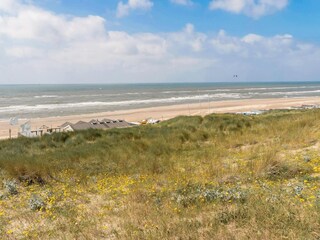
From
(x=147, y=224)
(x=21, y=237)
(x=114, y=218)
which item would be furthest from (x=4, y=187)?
(x=147, y=224)

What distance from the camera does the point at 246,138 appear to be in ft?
32.3

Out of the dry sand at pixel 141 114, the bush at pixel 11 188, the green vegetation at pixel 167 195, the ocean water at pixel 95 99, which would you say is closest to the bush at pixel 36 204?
the green vegetation at pixel 167 195

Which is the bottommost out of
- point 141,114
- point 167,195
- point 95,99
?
point 141,114

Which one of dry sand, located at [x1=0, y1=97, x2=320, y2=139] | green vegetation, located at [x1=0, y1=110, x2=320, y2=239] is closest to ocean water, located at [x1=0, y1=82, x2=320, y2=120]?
dry sand, located at [x1=0, y1=97, x2=320, y2=139]

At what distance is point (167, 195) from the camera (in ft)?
15.1

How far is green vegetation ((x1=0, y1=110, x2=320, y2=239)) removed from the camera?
3242mm

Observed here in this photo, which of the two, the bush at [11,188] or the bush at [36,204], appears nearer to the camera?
the bush at [36,204]

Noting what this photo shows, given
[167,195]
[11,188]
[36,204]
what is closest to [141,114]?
[11,188]

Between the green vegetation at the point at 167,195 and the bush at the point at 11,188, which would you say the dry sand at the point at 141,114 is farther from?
the bush at the point at 11,188

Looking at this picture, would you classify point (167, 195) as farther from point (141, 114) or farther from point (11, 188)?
point (141, 114)

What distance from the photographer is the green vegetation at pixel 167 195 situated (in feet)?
10.6

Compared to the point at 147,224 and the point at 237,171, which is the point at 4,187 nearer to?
the point at 147,224

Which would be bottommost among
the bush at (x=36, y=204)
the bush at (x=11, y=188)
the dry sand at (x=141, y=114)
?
the dry sand at (x=141, y=114)

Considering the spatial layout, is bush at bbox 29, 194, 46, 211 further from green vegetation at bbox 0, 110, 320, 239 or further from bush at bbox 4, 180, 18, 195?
bush at bbox 4, 180, 18, 195
